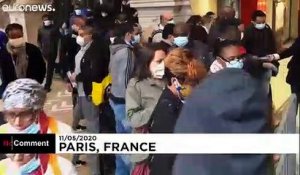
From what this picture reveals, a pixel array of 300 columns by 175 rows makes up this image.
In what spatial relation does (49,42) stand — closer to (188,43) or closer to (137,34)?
(137,34)

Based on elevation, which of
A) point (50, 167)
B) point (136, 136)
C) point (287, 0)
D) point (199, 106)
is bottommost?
point (50, 167)

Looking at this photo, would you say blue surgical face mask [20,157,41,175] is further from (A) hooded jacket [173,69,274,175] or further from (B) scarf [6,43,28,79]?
(A) hooded jacket [173,69,274,175]

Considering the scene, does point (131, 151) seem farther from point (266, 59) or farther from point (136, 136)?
point (266, 59)

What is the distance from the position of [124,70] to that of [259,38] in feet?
1.89

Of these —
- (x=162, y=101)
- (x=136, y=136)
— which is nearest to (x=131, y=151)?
(x=136, y=136)

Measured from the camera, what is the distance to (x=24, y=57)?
2.26 metres

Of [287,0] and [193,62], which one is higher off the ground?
[287,0]

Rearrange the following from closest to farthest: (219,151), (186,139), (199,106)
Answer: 1. (199,106)
2. (219,151)
3. (186,139)

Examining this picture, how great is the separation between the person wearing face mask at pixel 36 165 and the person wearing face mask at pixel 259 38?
2.97 ft

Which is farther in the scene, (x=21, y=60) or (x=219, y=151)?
(x=21, y=60)

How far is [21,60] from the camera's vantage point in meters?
2.24

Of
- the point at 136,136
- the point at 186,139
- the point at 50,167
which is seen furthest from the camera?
the point at 50,167

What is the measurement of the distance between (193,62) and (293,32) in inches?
16.3

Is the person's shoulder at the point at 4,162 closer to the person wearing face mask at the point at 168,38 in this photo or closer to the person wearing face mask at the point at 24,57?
the person wearing face mask at the point at 24,57
